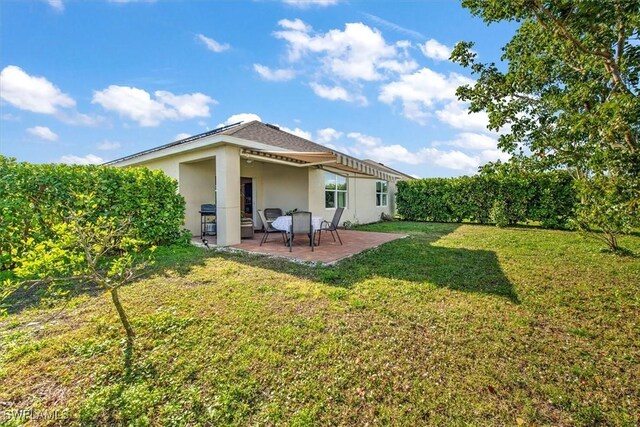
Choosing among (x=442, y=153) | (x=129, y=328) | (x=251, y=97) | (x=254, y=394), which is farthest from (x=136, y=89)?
(x=442, y=153)

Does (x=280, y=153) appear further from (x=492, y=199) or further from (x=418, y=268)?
(x=492, y=199)

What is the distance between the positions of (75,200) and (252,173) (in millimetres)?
8441

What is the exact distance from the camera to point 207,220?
14.4m

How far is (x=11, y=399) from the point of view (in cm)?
312

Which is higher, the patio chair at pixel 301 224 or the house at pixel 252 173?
the house at pixel 252 173

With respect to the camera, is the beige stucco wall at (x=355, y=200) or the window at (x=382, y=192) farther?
the window at (x=382, y=192)

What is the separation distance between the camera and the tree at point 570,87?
468 cm

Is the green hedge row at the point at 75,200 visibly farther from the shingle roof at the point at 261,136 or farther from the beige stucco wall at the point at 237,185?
the shingle roof at the point at 261,136

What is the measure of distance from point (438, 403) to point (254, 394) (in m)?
2.02

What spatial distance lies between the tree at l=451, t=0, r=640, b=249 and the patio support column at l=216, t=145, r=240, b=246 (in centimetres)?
836

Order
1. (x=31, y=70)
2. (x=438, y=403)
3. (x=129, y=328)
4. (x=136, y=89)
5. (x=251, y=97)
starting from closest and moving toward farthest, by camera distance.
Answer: (x=438, y=403), (x=129, y=328), (x=31, y=70), (x=136, y=89), (x=251, y=97)

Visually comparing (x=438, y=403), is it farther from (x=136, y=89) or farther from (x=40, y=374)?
(x=136, y=89)

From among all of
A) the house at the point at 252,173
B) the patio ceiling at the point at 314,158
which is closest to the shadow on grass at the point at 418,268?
the house at the point at 252,173

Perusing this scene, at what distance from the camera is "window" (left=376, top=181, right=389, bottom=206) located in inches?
963
